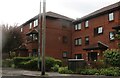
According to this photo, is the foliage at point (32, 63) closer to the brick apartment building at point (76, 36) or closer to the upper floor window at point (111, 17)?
the brick apartment building at point (76, 36)

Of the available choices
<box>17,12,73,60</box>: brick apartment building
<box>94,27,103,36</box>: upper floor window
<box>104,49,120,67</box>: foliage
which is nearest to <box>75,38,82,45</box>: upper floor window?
<box>17,12,73,60</box>: brick apartment building

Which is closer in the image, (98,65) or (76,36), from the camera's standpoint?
(98,65)

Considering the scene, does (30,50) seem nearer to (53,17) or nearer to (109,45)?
(53,17)

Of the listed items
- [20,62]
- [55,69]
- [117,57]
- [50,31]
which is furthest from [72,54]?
[117,57]

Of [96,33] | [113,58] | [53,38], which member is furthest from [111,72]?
[53,38]

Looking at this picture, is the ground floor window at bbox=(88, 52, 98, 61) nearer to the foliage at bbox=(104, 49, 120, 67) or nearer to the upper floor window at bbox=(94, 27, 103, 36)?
the upper floor window at bbox=(94, 27, 103, 36)

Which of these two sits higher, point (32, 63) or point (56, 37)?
point (56, 37)

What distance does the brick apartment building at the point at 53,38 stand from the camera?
152ft

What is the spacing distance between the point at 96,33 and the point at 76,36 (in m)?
6.88

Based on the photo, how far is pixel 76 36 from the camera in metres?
48.2

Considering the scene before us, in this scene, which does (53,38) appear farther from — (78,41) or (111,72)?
(111,72)

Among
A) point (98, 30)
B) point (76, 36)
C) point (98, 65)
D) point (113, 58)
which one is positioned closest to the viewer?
point (98, 65)

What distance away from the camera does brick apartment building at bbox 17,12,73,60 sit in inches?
1821

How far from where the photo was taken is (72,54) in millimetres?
49500
